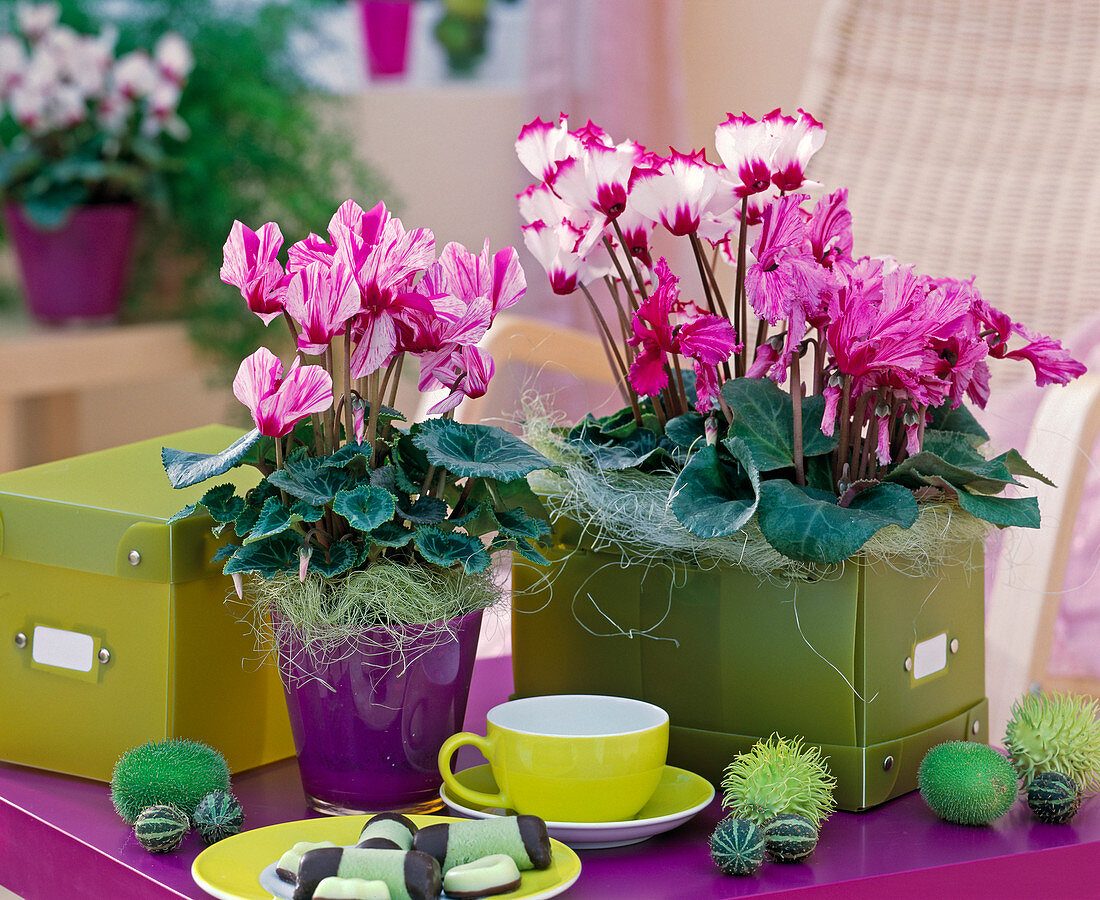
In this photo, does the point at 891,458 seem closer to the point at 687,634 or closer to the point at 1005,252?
the point at 687,634

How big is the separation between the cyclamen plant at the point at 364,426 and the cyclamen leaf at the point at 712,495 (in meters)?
0.08

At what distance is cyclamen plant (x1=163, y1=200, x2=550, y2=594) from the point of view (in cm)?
62

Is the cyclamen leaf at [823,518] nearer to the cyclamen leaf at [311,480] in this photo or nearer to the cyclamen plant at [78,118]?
the cyclamen leaf at [311,480]

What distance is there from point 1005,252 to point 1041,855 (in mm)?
1123

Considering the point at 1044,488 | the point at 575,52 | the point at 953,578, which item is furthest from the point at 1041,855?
the point at 575,52

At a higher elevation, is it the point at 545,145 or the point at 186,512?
the point at 545,145

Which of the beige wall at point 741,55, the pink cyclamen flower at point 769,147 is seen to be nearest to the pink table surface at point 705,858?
the pink cyclamen flower at point 769,147

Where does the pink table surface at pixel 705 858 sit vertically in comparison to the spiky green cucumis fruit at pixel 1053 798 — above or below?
below


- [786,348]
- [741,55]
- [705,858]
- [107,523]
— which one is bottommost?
[705,858]

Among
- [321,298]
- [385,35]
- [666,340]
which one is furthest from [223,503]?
[385,35]

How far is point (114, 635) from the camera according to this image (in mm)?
733

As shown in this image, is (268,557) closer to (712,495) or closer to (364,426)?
(364,426)

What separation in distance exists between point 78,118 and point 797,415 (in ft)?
5.85

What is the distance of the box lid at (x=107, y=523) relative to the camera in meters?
0.71
